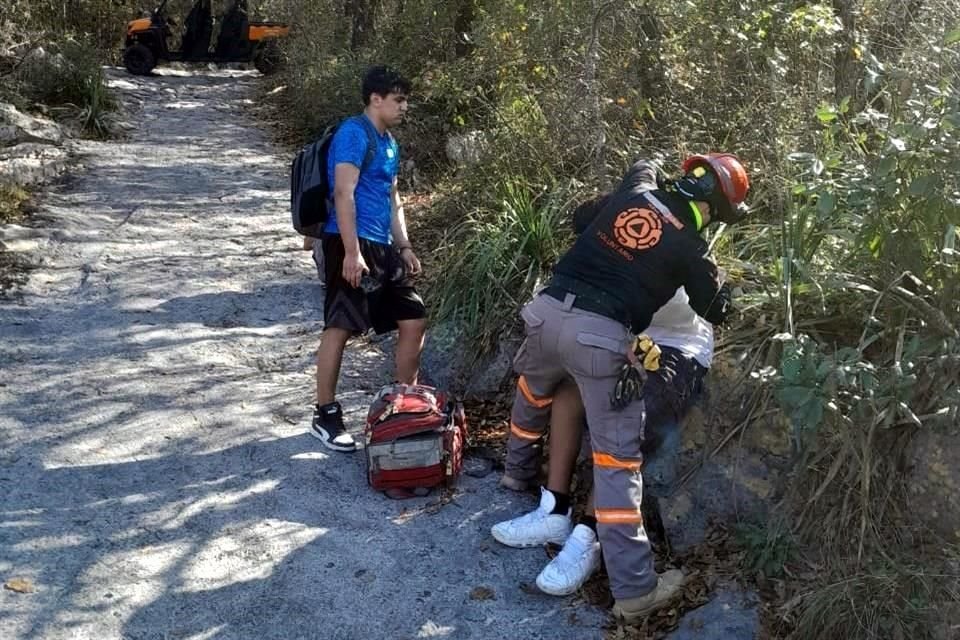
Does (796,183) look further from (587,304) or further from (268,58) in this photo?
(268,58)

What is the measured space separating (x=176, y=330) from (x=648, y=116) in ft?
11.3

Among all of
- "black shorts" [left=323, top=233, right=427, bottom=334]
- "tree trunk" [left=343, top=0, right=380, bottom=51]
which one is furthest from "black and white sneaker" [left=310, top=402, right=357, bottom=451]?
"tree trunk" [left=343, top=0, right=380, bottom=51]

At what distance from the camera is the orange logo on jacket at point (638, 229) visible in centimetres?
388

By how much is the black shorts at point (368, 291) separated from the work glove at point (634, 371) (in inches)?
57.4

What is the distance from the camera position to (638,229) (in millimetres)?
3898

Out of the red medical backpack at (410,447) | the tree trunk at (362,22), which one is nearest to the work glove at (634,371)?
the red medical backpack at (410,447)

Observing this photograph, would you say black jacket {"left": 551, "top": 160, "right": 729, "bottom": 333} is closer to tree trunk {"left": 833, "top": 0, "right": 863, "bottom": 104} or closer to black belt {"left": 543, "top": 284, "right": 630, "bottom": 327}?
black belt {"left": 543, "top": 284, "right": 630, "bottom": 327}

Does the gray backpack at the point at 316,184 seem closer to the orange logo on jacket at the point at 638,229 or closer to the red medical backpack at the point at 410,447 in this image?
the red medical backpack at the point at 410,447

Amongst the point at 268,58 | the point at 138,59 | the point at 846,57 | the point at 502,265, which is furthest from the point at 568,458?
the point at 268,58

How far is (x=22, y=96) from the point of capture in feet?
37.7

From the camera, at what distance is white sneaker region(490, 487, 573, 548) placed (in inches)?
169

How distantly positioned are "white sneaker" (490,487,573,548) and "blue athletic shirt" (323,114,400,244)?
1.53m

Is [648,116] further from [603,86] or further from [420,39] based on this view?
[420,39]

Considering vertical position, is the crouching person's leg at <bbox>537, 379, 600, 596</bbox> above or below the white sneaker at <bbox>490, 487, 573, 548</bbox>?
above
